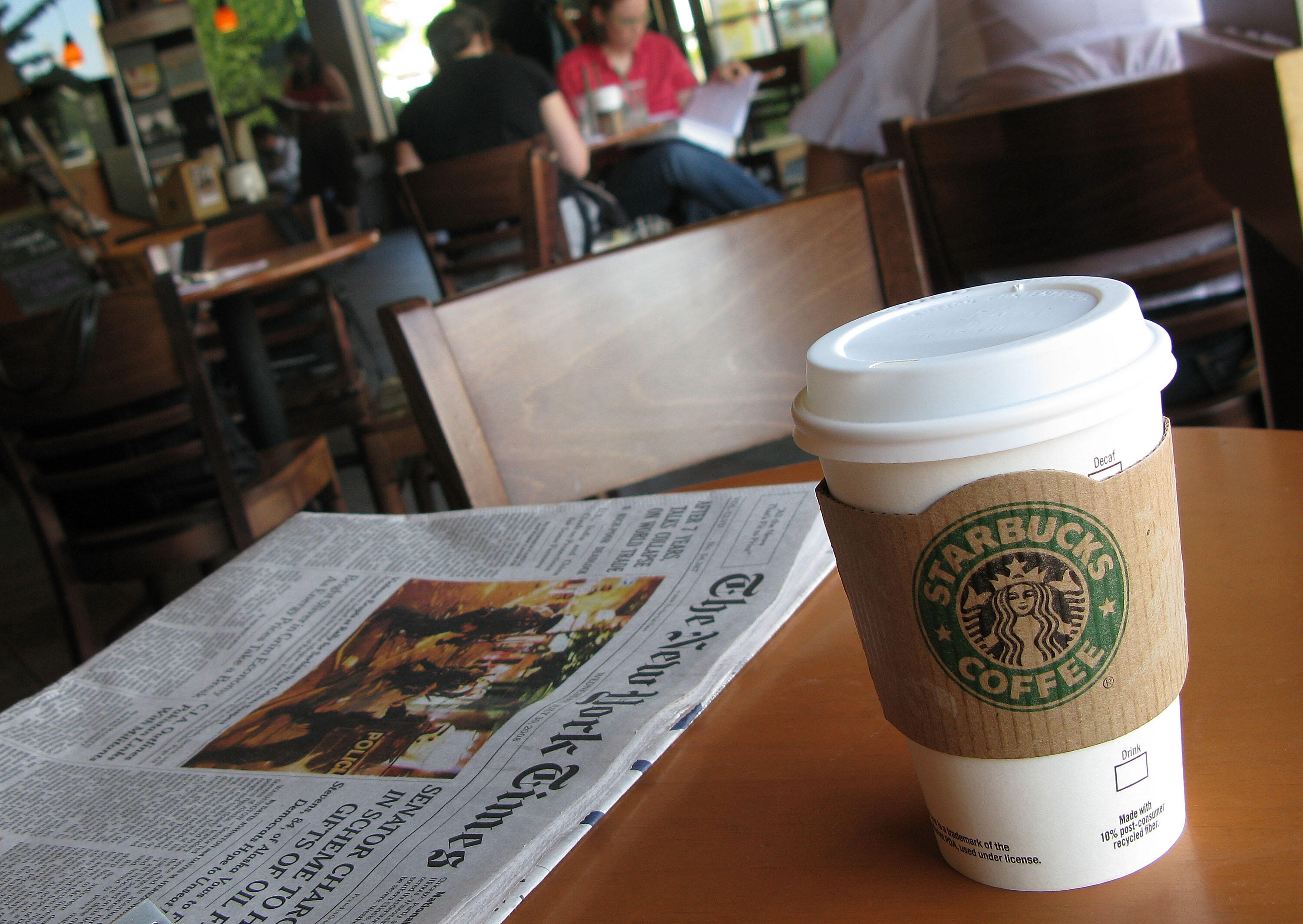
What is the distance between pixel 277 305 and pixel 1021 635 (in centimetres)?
306

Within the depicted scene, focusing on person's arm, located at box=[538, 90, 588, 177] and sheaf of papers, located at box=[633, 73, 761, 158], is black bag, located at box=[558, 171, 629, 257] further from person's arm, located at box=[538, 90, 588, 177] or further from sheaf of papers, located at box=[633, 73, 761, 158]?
sheaf of papers, located at box=[633, 73, 761, 158]

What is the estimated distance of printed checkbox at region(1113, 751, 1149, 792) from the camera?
25 cm

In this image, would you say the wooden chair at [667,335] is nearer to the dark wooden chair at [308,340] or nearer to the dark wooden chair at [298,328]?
the dark wooden chair at [308,340]

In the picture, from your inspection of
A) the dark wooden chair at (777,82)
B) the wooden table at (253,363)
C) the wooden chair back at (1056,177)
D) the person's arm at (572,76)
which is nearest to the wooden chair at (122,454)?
the wooden table at (253,363)

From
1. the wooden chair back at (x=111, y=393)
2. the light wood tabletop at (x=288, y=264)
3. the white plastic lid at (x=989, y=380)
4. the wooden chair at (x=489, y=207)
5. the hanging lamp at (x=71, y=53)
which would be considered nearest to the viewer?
the white plastic lid at (x=989, y=380)

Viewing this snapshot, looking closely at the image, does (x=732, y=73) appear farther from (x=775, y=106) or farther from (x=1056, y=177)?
(x=1056, y=177)

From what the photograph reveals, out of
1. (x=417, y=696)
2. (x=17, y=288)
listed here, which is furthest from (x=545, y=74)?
(x=17, y=288)

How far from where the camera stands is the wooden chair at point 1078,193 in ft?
3.80

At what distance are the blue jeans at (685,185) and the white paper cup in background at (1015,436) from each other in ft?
9.80

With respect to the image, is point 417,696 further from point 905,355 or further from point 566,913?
point 905,355

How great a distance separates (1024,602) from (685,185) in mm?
3094

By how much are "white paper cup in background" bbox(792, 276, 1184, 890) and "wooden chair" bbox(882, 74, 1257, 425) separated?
40.6 inches

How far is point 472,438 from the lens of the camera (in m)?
0.75

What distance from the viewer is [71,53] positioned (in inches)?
288
